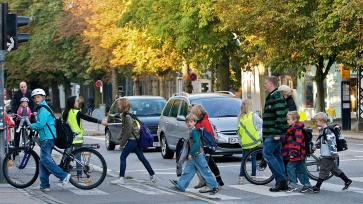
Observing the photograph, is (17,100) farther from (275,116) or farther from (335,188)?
(335,188)

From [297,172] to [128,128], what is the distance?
3.30 m

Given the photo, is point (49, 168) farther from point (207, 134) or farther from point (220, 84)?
point (220, 84)

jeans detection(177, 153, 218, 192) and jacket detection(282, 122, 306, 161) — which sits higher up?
jacket detection(282, 122, 306, 161)

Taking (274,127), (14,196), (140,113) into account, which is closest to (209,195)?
(274,127)

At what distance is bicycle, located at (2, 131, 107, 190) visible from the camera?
52.0 feet

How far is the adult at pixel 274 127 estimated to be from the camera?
49.4 feet

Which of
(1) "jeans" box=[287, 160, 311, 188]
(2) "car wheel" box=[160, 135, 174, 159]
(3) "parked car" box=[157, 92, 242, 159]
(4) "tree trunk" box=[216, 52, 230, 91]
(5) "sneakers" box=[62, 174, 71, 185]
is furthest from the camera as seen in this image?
(4) "tree trunk" box=[216, 52, 230, 91]

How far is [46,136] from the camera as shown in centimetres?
1538

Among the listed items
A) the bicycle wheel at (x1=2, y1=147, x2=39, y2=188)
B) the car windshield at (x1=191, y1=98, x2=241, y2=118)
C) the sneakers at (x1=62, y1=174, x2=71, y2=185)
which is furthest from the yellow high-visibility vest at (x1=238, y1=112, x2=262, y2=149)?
the car windshield at (x1=191, y1=98, x2=241, y2=118)

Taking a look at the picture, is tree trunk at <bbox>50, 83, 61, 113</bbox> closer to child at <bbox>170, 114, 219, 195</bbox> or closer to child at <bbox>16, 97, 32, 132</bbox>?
child at <bbox>16, 97, 32, 132</bbox>

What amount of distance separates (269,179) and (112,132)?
12426 mm

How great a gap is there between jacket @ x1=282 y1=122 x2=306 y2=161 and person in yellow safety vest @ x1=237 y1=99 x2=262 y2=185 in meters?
1.50

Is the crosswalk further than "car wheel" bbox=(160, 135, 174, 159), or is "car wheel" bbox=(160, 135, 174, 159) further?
"car wheel" bbox=(160, 135, 174, 159)

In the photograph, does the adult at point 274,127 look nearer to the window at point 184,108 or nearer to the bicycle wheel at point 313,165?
the bicycle wheel at point 313,165
